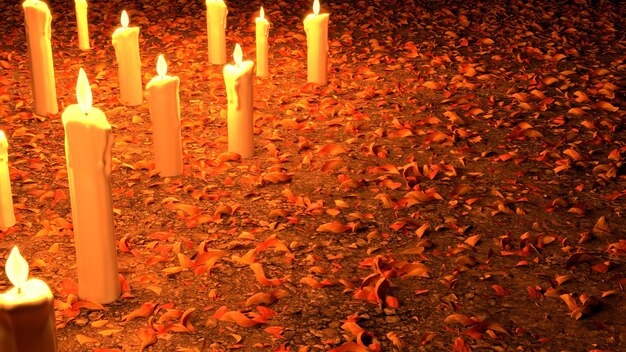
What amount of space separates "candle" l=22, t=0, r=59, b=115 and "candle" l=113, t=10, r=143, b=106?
0.39 meters

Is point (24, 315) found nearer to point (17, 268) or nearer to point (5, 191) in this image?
point (17, 268)

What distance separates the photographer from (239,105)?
370cm

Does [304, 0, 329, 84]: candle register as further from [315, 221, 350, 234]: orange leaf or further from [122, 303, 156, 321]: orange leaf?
[122, 303, 156, 321]: orange leaf

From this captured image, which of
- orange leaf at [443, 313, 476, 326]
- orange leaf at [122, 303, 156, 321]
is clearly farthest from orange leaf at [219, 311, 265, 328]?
orange leaf at [443, 313, 476, 326]

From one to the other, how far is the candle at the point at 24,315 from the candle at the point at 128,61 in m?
2.55

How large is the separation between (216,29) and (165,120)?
1.78 metres

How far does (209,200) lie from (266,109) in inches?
49.0

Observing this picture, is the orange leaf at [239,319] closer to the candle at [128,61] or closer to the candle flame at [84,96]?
the candle flame at [84,96]

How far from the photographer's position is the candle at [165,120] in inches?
135

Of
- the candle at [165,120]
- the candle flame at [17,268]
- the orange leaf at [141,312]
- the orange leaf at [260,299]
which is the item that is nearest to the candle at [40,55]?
the candle at [165,120]

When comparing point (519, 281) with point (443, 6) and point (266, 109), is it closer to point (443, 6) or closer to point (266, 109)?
point (266, 109)

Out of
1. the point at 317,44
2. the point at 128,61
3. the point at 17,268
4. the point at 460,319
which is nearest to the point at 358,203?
the point at 460,319

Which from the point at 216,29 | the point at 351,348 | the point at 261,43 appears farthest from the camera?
the point at 216,29

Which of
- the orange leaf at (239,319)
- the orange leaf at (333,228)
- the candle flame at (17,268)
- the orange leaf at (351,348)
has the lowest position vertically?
the orange leaf at (351,348)
